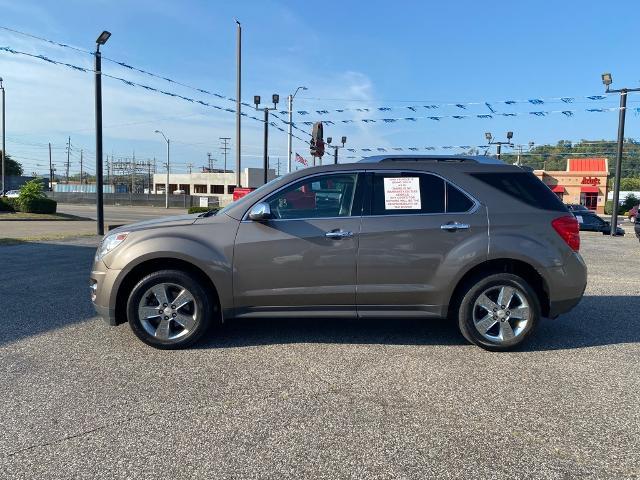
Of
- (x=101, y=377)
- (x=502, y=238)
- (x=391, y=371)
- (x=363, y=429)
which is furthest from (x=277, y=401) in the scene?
(x=502, y=238)

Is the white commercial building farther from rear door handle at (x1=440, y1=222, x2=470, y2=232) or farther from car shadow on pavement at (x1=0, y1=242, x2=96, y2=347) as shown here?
rear door handle at (x1=440, y1=222, x2=470, y2=232)

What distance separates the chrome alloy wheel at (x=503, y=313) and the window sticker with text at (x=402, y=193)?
3.58ft

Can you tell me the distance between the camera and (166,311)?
15.1 feet

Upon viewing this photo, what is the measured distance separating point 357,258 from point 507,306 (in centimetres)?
150

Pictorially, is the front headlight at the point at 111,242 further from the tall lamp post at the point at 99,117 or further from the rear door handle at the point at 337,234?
the tall lamp post at the point at 99,117

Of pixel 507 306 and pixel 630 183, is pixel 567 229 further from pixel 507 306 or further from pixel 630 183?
pixel 630 183

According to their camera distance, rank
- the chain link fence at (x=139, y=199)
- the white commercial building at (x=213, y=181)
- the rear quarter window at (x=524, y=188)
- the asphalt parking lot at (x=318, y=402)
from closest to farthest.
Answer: the asphalt parking lot at (x=318, y=402), the rear quarter window at (x=524, y=188), the chain link fence at (x=139, y=199), the white commercial building at (x=213, y=181)

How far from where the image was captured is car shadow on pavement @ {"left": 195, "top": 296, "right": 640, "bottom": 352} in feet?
16.1

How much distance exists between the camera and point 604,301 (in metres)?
6.91

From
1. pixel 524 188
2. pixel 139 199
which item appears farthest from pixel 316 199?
pixel 139 199

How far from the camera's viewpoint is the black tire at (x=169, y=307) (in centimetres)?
458

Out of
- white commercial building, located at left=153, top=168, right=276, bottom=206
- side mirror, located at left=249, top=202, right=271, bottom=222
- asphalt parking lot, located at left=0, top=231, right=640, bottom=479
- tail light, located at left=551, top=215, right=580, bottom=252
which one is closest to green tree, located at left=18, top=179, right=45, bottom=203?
asphalt parking lot, located at left=0, top=231, right=640, bottom=479

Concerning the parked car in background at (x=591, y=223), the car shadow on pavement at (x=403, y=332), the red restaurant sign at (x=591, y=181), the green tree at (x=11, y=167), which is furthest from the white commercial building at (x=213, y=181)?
the car shadow on pavement at (x=403, y=332)

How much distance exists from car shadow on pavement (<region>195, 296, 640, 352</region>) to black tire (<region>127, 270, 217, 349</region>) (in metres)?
0.24
